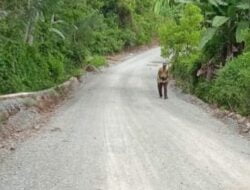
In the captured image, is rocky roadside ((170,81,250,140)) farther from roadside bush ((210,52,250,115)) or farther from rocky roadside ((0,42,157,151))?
rocky roadside ((0,42,157,151))

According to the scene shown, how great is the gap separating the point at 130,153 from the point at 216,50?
13549mm

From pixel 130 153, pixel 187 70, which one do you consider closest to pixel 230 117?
pixel 130 153

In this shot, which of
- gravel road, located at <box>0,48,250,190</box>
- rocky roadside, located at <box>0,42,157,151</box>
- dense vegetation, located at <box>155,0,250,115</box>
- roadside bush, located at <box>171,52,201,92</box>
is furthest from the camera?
roadside bush, located at <box>171,52,201,92</box>

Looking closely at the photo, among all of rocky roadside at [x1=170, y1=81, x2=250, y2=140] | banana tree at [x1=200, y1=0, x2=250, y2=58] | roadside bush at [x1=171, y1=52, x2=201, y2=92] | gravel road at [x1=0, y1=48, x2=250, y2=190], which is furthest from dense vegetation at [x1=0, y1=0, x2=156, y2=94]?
banana tree at [x1=200, y1=0, x2=250, y2=58]

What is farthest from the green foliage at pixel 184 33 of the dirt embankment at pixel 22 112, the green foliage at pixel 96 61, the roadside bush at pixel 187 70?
the dirt embankment at pixel 22 112

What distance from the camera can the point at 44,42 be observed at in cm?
→ 2845

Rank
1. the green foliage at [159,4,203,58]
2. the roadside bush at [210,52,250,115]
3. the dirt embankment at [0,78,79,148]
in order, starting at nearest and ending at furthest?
the dirt embankment at [0,78,79,148] → the roadside bush at [210,52,250,115] → the green foliage at [159,4,203,58]

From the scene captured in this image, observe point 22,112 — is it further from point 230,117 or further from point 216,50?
point 216,50

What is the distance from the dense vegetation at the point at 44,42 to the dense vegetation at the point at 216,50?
6.08 metres

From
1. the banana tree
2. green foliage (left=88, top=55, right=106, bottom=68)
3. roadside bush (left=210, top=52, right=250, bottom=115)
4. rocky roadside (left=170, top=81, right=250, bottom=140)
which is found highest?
the banana tree

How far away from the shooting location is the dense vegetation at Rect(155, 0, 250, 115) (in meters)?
19.1

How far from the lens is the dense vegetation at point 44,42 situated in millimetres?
21469

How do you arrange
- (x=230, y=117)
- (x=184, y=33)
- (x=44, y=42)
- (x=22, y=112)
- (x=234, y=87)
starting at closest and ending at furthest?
(x=22, y=112)
(x=230, y=117)
(x=234, y=87)
(x=44, y=42)
(x=184, y=33)

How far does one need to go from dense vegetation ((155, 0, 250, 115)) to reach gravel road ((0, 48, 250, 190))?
4.49 feet
